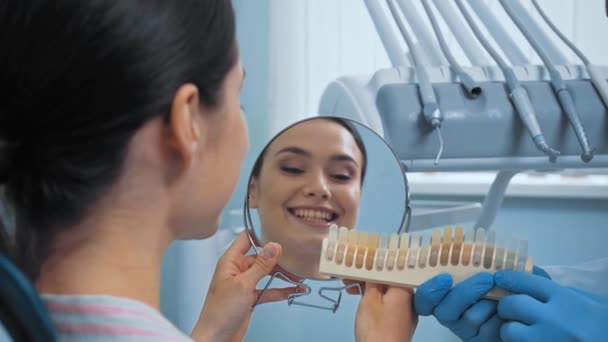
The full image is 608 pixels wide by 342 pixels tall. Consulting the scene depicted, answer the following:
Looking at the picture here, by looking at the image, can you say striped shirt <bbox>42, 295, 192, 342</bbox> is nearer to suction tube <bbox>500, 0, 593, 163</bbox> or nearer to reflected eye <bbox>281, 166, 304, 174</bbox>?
reflected eye <bbox>281, 166, 304, 174</bbox>

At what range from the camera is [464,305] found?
645 mm

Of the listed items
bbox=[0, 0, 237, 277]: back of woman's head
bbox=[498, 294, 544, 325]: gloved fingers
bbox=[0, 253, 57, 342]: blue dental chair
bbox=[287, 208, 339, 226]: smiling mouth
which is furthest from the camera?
bbox=[287, 208, 339, 226]: smiling mouth

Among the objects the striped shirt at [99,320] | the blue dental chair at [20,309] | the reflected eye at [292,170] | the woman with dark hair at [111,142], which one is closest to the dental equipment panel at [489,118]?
the reflected eye at [292,170]

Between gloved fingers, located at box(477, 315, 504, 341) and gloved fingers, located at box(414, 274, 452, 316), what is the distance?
0.20 feet

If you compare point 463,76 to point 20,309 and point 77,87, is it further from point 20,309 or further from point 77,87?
point 20,309

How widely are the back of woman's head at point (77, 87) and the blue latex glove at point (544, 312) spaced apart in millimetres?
380

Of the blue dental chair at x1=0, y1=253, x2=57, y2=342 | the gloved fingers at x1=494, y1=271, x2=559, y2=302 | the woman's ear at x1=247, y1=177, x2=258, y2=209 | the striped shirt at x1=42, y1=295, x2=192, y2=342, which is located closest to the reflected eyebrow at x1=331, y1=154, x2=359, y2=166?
the woman's ear at x1=247, y1=177, x2=258, y2=209

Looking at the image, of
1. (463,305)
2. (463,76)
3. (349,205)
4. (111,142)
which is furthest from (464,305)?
(111,142)

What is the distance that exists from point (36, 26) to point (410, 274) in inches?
16.5

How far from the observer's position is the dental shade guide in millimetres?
656

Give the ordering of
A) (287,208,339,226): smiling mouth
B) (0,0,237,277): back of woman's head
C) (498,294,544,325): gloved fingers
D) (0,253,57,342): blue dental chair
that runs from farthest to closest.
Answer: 1. (287,208,339,226): smiling mouth
2. (498,294,544,325): gloved fingers
3. (0,0,237,277): back of woman's head
4. (0,253,57,342): blue dental chair

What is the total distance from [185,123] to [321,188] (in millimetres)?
A: 262

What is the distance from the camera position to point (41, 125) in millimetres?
453

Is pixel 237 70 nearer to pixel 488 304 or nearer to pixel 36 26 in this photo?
pixel 36 26
